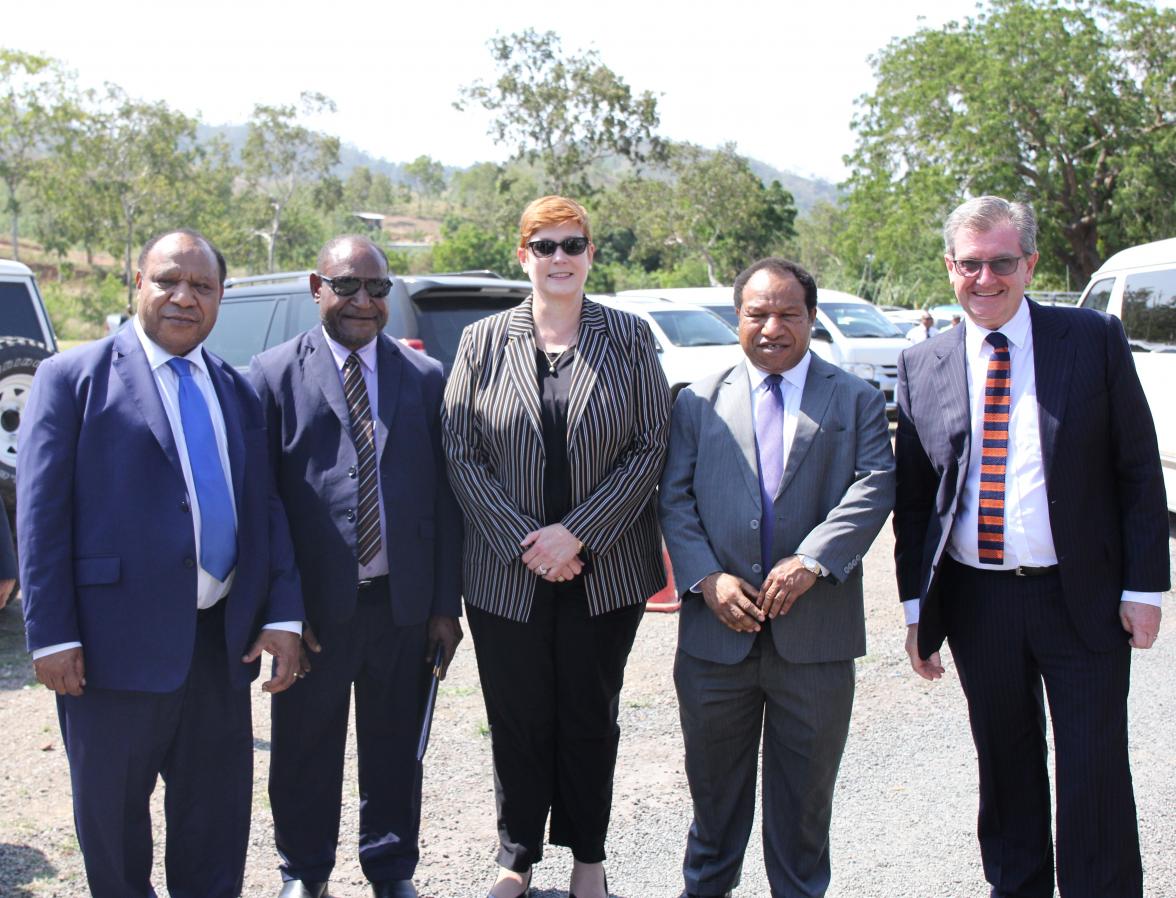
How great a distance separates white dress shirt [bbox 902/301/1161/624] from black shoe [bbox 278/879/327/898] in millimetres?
2215

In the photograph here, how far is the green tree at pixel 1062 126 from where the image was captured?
92.2 ft

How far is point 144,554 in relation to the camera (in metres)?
2.88

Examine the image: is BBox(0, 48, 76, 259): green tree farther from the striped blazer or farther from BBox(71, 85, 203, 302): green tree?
the striped blazer

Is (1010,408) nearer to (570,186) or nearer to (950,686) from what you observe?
(950,686)

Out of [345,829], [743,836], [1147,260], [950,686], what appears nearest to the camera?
[743,836]

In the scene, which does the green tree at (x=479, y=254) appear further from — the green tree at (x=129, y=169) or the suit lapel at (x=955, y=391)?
the suit lapel at (x=955, y=391)

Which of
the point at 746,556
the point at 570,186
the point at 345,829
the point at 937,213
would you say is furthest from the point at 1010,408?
the point at 570,186

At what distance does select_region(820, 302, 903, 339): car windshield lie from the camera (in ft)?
51.9

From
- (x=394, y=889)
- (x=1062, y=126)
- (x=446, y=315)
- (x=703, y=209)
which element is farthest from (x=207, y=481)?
(x=703, y=209)

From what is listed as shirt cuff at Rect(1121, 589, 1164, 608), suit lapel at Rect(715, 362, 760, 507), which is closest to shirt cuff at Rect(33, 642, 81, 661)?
suit lapel at Rect(715, 362, 760, 507)

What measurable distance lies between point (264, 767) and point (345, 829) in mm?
717

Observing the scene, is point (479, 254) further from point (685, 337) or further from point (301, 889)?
point (301, 889)

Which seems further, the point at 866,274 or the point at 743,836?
the point at 866,274

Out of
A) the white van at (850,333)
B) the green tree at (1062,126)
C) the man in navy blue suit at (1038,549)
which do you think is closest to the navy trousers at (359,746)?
the man in navy blue suit at (1038,549)
